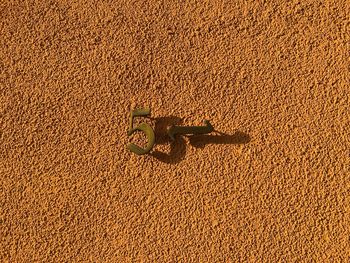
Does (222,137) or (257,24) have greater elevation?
(257,24)

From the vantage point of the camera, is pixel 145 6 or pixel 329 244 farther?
pixel 145 6

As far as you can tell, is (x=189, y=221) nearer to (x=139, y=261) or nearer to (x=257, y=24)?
(x=139, y=261)

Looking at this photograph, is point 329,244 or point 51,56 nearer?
point 329,244

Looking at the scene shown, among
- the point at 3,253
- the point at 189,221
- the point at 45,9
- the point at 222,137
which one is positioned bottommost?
the point at 3,253

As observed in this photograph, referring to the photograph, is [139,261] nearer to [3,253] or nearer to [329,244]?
[3,253]

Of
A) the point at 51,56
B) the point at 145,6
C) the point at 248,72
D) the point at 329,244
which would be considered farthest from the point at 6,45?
the point at 329,244

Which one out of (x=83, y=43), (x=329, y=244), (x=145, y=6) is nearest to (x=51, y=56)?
(x=83, y=43)
